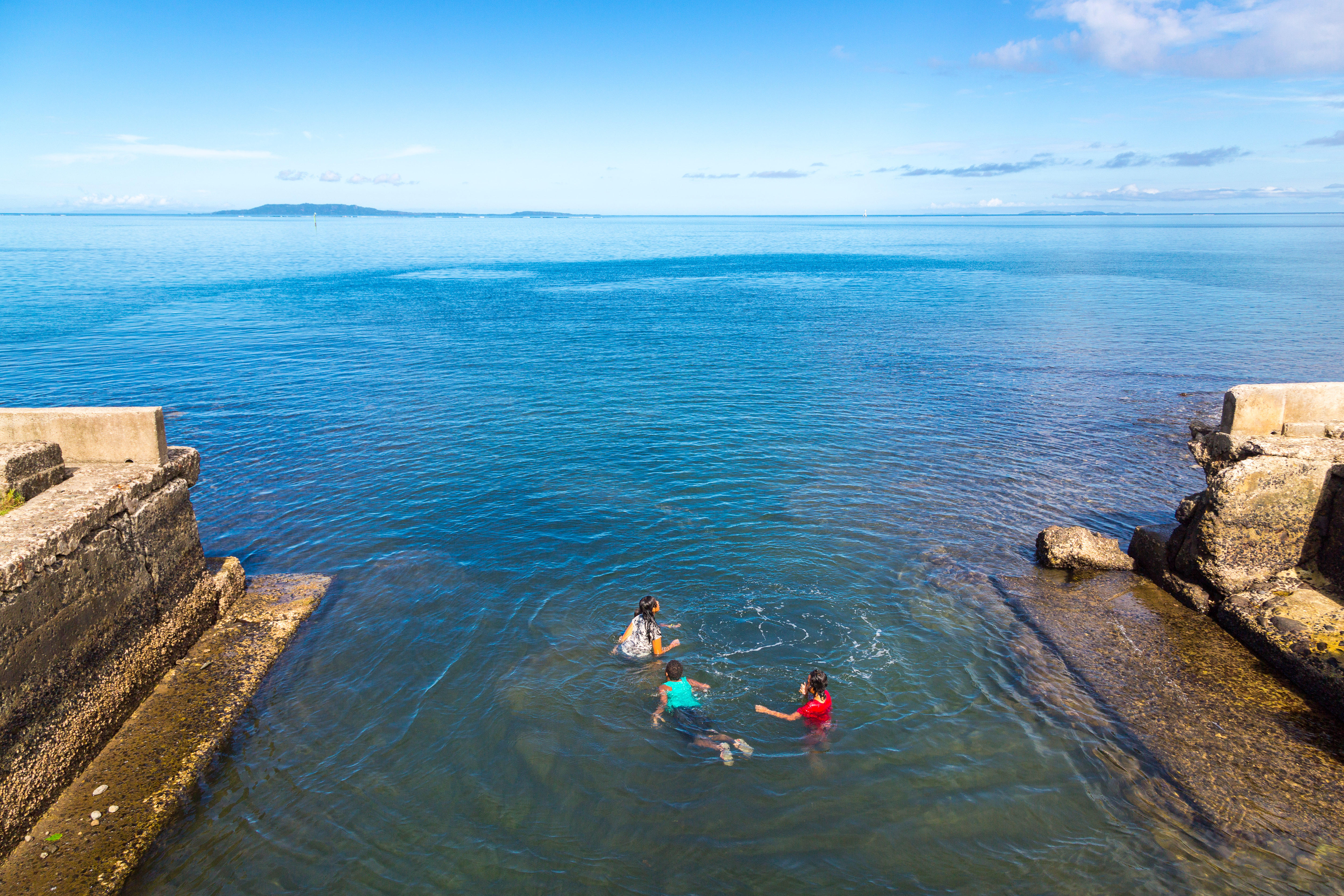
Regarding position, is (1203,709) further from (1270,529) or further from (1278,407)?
(1278,407)

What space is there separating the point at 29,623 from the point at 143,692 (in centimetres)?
305

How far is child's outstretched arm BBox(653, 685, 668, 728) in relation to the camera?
12.3 metres

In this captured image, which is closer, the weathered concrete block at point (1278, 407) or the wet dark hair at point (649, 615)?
the wet dark hair at point (649, 615)

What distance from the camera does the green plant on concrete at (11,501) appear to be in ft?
37.6

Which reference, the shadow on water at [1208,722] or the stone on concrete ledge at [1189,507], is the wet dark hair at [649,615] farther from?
the stone on concrete ledge at [1189,507]

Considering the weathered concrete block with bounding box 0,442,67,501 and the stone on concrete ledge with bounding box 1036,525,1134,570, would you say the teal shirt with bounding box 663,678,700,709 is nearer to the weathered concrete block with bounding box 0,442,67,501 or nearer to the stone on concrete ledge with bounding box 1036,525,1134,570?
the stone on concrete ledge with bounding box 1036,525,1134,570

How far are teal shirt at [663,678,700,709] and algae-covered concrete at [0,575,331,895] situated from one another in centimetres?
721

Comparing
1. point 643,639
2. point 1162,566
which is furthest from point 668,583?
point 1162,566

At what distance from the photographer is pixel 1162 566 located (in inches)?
652

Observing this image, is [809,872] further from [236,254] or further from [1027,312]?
[236,254]

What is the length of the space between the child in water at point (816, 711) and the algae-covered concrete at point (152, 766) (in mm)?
9254

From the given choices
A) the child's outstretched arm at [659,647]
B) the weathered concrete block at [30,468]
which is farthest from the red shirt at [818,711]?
the weathered concrete block at [30,468]

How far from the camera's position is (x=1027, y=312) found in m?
60.1

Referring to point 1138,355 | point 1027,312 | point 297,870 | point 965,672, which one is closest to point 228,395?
point 297,870
